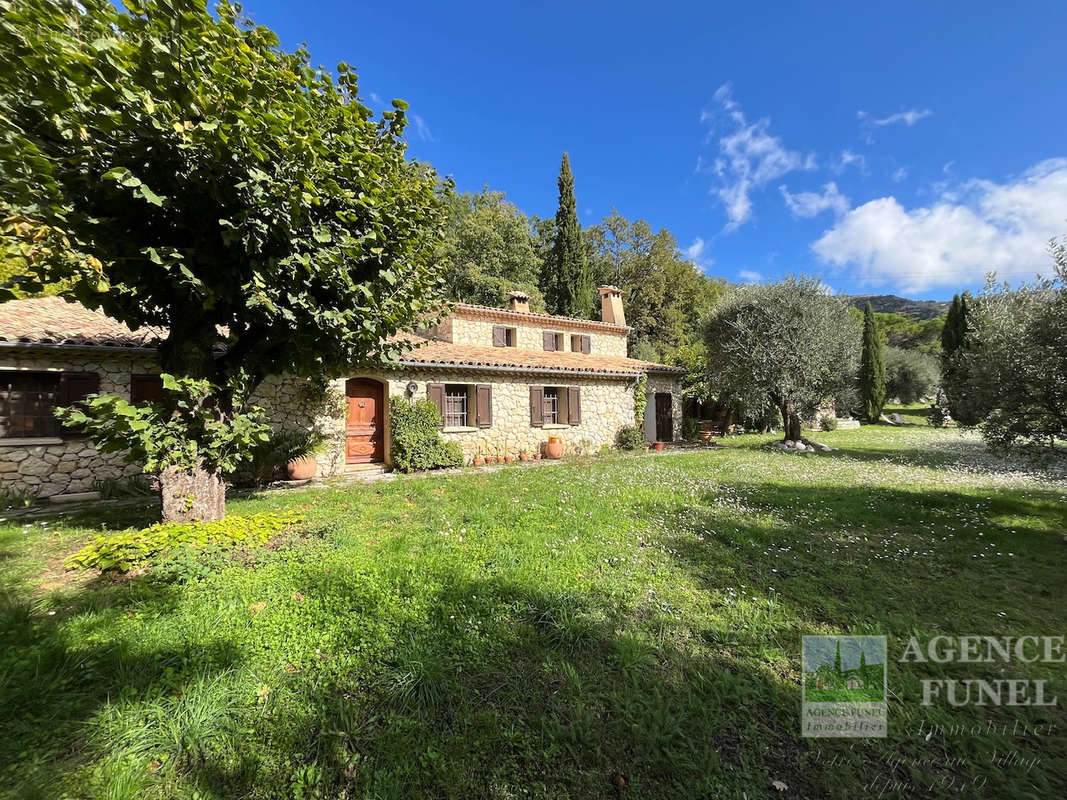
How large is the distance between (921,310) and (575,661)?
11467 centimetres

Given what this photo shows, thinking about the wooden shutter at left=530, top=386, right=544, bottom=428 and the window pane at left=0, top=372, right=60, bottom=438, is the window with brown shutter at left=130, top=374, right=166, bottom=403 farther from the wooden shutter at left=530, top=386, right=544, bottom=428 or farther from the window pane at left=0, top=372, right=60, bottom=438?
the wooden shutter at left=530, top=386, right=544, bottom=428

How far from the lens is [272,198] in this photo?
4035 millimetres

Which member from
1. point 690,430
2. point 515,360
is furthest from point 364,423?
point 690,430

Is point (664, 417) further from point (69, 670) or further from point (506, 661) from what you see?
point (69, 670)

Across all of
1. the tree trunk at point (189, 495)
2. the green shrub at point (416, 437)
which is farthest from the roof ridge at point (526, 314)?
the tree trunk at point (189, 495)

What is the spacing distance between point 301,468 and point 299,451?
0.63 metres

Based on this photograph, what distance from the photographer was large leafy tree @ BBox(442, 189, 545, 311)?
2486cm

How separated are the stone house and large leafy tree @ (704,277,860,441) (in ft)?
9.96

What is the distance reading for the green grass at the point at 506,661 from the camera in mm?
2145

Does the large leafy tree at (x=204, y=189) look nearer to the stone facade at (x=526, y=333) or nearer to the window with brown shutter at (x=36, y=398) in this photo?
the window with brown shutter at (x=36, y=398)

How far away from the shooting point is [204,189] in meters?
3.96

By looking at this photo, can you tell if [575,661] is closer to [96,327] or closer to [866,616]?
[866,616]

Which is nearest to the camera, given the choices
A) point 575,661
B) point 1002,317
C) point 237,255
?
point 575,661

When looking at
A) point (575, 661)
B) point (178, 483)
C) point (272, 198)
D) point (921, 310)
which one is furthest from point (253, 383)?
point (921, 310)
